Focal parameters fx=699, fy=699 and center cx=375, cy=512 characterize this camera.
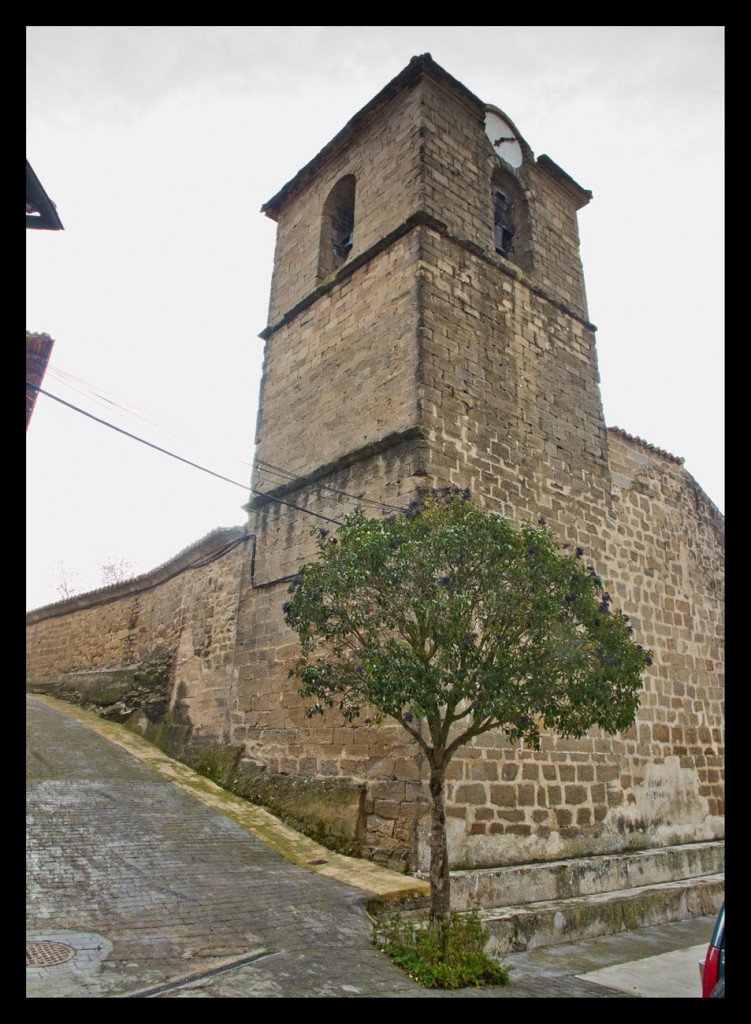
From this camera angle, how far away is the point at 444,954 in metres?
4.45

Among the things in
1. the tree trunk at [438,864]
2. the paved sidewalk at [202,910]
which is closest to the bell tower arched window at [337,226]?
the paved sidewalk at [202,910]

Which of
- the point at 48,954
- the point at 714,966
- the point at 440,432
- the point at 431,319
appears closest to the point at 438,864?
the point at 714,966

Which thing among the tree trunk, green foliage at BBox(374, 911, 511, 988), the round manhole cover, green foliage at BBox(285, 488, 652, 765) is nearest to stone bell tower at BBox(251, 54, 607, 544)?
green foliage at BBox(285, 488, 652, 765)

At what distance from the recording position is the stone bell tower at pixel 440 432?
7.38m

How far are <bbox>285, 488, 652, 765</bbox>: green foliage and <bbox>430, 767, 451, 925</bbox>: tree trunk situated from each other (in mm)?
230

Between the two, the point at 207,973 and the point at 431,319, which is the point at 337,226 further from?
the point at 207,973

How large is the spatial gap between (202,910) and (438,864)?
5.65ft

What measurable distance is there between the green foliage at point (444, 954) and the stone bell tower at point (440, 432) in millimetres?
1560

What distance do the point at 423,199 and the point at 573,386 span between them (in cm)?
343

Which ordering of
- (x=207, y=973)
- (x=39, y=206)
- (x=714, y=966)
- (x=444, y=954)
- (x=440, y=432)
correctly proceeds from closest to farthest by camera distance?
(x=714, y=966)
(x=207, y=973)
(x=444, y=954)
(x=39, y=206)
(x=440, y=432)

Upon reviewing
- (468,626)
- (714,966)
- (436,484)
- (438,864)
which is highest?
(436,484)

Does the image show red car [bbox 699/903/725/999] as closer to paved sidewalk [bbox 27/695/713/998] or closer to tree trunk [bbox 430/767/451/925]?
paved sidewalk [bbox 27/695/713/998]

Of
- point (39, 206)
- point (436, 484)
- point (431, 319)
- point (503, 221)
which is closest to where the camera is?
point (39, 206)

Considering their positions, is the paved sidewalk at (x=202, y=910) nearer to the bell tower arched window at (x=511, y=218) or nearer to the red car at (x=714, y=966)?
the red car at (x=714, y=966)
